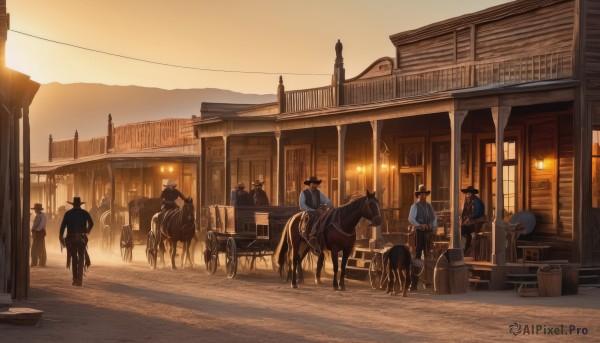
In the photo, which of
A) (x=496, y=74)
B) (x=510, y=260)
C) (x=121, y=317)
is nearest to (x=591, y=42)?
(x=496, y=74)

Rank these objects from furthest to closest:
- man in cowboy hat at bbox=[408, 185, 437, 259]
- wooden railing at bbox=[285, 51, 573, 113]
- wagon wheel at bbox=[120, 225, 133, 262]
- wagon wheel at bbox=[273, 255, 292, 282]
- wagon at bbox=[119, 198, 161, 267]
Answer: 1. wagon at bbox=[119, 198, 161, 267]
2. wagon wheel at bbox=[120, 225, 133, 262]
3. wagon wheel at bbox=[273, 255, 292, 282]
4. wooden railing at bbox=[285, 51, 573, 113]
5. man in cowboy hat at bbox=[408, 185, 437, 259]

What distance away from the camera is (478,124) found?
25094mm

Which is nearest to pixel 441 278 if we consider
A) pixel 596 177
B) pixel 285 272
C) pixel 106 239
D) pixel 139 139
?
pixel 596 177

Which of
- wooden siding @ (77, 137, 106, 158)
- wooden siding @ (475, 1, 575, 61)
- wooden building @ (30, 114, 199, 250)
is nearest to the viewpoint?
wooden siding @ (475, 1, 575, 61)

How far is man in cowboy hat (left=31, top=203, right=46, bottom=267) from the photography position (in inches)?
1094

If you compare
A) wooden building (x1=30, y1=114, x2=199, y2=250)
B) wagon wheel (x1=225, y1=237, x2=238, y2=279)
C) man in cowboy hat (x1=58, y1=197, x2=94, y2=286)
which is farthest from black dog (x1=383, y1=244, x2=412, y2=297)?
wooden building (x1=30, y1=114, x2=199, y2=250)

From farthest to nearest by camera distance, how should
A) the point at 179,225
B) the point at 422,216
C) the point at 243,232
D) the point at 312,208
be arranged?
the point at 179,225
the point at 243,232
the point at 312,208
the point at 422,216

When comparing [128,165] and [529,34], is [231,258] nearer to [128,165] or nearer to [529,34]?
[529,34]

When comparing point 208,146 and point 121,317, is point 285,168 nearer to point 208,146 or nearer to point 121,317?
point 208,146

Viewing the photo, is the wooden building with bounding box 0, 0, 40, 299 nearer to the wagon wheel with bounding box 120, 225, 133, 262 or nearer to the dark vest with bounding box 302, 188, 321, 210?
the dark vest with bounding box 302, 188, 321, 210

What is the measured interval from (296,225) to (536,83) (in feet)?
18.6

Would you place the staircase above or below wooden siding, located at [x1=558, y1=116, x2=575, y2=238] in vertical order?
below

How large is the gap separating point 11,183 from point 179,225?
9249 mm

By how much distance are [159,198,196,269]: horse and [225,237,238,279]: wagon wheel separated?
2.65m
